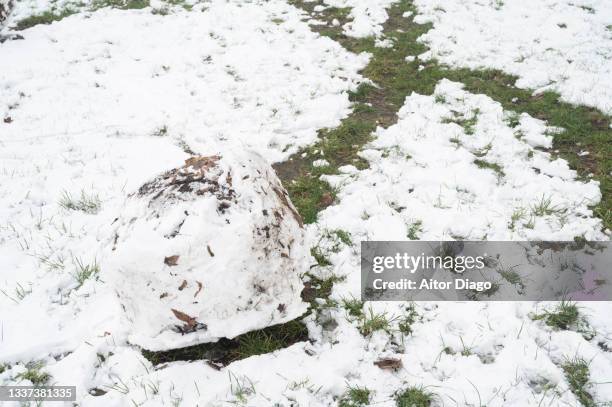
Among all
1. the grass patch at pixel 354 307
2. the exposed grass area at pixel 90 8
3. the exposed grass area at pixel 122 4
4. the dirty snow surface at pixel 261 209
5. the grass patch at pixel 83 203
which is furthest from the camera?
the exposed grass area at pixel 122 4

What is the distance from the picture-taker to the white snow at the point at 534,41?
19.5ft

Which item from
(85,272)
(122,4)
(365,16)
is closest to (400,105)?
(365,16)

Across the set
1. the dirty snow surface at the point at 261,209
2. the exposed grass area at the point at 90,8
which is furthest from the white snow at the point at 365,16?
the exposed grass area at the point at 90,8

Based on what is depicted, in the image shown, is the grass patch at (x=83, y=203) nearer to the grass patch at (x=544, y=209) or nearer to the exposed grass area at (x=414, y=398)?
the exposed grass area at (x=414, y=398)

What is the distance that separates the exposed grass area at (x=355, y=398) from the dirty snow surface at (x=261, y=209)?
4 cm

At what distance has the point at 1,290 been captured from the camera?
3553mm

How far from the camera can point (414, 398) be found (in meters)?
2.72

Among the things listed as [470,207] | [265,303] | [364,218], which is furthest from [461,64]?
[265,303]

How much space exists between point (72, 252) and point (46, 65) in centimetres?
505

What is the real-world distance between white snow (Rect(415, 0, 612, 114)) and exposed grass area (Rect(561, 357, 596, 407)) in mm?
3872

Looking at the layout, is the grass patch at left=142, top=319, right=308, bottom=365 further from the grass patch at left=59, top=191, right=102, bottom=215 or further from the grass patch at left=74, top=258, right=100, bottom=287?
the grass patch at left=59, top=191, right=102, bottom=215

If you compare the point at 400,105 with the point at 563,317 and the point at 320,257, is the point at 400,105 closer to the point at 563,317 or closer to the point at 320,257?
the point at 320,257

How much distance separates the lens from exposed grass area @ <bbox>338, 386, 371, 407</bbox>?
9.05ft

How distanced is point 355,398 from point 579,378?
4.97ft
